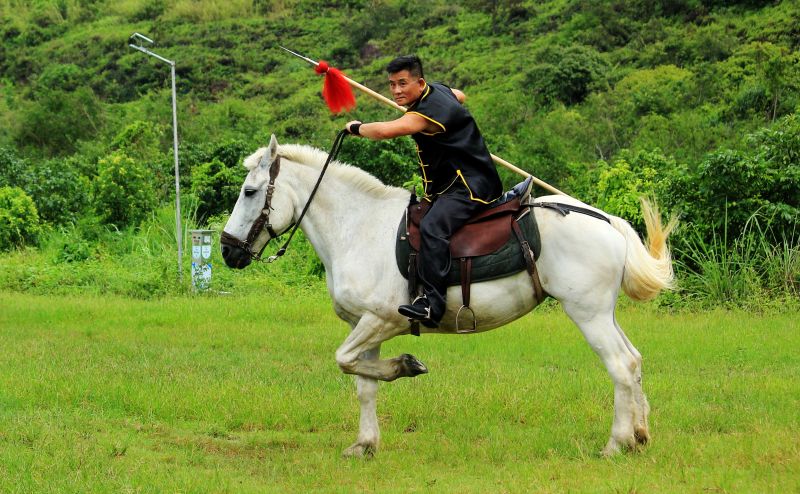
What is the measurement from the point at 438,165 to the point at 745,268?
9.02 metres

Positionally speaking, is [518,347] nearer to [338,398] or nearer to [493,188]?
[338,398]

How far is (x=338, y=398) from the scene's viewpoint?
32.8ft

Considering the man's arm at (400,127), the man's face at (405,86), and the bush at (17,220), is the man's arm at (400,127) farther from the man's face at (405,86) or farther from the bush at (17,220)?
the bush at (17,220)

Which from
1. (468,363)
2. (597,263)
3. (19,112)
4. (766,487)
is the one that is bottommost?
(19,112)

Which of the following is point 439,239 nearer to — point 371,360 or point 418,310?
point 418,310

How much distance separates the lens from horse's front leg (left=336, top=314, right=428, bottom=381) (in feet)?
25.3

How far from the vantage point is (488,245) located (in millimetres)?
7695

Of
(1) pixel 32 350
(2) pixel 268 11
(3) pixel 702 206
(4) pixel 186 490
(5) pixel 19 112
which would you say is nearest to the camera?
(4) pixel 186 490

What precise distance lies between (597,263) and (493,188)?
39.6 inches

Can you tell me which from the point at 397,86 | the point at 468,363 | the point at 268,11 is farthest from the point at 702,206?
the point at 268,11

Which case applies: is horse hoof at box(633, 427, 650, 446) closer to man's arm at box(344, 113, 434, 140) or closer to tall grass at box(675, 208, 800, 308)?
man's arm at box(344, 113, 434, 140)

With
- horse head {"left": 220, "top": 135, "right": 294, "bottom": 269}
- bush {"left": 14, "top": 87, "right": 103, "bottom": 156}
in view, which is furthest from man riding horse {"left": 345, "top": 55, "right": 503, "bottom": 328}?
bush {"left": 14, "top": 87, "right": 103, "bottom": 156}

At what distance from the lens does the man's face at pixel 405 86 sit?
A: 773 centimetres

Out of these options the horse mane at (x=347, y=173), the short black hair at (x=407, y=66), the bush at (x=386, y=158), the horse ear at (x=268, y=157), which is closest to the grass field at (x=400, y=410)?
the horse mane at (x=347, y=173)
